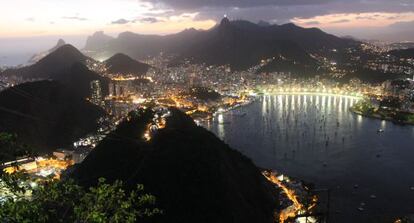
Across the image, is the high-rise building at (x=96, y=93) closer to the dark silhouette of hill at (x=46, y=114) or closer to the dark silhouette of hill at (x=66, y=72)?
the dark silhouette of hill at (x=66, y=72)

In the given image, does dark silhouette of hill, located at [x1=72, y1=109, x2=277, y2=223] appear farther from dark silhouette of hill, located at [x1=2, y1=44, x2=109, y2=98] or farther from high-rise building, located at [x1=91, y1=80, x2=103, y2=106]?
high-rise building, located at [x1=91, y1=80, x2=103, y2=106]

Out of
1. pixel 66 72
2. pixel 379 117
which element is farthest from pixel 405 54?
pixel 66 72

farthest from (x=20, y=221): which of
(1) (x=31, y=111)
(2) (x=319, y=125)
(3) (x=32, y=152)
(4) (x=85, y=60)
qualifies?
(4) (x=85, y=60)

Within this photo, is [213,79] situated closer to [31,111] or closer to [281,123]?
[281,123]

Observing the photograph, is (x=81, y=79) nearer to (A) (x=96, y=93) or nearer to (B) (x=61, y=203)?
(A) (x=96, y=93)

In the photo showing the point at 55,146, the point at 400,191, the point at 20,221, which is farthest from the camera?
the point at 55,146

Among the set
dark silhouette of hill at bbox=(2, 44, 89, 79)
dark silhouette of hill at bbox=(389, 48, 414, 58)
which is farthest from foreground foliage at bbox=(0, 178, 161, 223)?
dark silhouette of hill at bbox=(389, 48, 414, 58)
